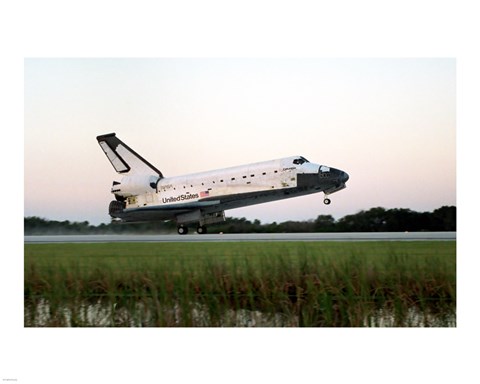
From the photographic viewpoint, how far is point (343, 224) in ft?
32.2

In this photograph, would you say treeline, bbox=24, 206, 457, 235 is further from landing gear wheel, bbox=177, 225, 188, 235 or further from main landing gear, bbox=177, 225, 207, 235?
landing gear wheel, bbox=177, 225, 188, 235

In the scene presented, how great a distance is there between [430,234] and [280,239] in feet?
7.08

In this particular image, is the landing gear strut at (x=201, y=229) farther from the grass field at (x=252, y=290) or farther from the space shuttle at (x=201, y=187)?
the grass field at (x=252, y=290)

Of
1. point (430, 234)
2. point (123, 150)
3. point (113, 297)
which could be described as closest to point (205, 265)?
point (113, 297)

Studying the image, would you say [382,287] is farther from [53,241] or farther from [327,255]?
[53,241]

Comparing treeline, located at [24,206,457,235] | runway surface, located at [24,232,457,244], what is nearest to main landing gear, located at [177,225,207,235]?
runway surface, located at [24,232,457,244]

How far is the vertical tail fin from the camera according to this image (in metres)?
9.96

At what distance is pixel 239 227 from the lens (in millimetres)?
10398

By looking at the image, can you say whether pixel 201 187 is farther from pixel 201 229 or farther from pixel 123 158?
pixel 123 158

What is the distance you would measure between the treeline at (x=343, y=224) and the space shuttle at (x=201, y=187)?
0.40m

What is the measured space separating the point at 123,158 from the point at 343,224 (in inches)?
142

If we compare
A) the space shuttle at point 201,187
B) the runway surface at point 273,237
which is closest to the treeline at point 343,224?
the runway surface at point 273,237

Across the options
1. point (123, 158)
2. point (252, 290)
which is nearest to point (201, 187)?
point (123, 158)

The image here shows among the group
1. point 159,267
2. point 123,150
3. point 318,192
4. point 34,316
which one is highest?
point 123,150
